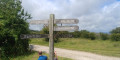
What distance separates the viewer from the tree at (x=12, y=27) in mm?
10047

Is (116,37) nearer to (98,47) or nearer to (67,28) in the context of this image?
(98,47)

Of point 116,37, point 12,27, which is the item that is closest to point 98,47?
point 12,27

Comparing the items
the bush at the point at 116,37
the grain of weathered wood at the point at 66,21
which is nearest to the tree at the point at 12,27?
the grain of weathered wood at the point at 66,21

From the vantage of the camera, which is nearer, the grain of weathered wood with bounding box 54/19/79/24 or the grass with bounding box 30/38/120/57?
the grain of weathered wood with bounding box 54/19/79/24

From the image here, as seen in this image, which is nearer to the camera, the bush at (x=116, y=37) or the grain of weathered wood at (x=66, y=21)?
the grain of weathered wood at (x=66, y=21)

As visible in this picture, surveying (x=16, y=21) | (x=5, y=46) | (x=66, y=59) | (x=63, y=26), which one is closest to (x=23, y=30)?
(x=16, y=21)

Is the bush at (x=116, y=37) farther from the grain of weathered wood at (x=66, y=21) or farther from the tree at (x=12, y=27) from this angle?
the grain of weathered wood at (x=66, y=21)

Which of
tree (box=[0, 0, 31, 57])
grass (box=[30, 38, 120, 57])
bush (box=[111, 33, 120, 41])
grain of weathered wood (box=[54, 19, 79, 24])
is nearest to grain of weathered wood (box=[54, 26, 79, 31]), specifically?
grain of weathered wood (box=[54, 19, 79, 24])

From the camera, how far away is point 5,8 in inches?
423

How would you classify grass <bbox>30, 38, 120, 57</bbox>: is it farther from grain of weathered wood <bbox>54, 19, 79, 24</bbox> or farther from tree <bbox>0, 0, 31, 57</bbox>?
grain of weathered wood <bbox>54, 19, 79, 24</bbox>

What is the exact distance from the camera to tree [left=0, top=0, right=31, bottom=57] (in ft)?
Result: 33.0

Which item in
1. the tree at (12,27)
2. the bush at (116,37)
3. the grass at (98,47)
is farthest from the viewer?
the bush at (116,37)

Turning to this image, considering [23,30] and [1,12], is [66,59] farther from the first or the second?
[1,12]

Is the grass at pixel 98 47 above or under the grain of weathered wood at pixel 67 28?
under
